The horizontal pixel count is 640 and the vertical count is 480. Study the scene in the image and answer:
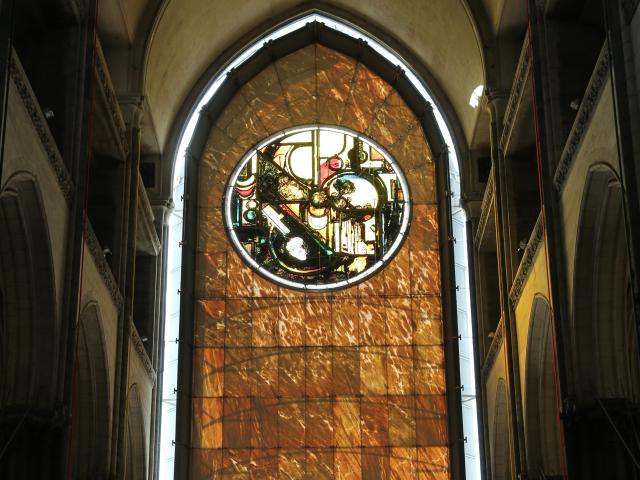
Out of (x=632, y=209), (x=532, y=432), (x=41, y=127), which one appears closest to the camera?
(x=632, y=209)

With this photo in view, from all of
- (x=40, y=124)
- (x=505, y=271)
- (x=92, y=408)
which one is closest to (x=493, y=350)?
(x=505, y=271)

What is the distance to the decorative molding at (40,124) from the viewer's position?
16.3 m

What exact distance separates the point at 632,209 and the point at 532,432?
9.11 meters

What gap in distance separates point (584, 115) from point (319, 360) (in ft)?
42.8

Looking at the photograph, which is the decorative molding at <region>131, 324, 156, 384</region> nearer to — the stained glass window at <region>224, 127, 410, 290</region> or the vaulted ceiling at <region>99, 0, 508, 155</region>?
the stained glass window at <region>224, 127, 410, 290</region>

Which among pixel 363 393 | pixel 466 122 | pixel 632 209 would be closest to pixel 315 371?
pixel 363 393

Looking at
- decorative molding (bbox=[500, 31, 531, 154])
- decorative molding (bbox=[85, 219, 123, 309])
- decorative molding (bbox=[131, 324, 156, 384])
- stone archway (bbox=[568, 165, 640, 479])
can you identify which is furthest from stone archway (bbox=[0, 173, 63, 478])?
decorative molding (bbox=[500, 31, 531, 154])

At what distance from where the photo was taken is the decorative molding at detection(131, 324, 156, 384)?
2525 centimetres

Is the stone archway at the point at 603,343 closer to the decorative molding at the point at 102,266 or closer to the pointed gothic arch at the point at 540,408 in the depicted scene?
the pointed gothic arch at the point at 540,408

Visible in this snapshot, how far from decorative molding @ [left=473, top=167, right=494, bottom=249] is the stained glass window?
8.04 feet

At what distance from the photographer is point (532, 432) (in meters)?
22.2

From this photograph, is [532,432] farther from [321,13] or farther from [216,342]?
[321,13]

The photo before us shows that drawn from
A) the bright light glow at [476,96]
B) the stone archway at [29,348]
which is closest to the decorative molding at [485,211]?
the bright light glow at [476,96]

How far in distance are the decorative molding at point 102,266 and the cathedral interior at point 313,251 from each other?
0.29ft
